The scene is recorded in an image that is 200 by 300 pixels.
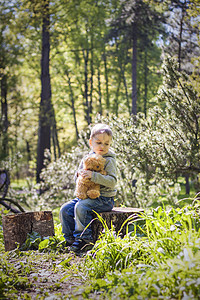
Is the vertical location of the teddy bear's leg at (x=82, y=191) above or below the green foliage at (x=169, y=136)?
below

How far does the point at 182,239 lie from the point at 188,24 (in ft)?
21.9

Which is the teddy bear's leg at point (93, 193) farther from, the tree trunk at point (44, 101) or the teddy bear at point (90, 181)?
A: the tree trunk at point (44, 101)

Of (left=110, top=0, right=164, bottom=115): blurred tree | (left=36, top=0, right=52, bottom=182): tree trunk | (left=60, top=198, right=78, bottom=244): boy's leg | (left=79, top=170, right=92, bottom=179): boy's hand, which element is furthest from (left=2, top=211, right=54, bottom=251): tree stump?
(left=110, top=0, right=164, bottom=115): blurred tree

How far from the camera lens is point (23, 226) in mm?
4219

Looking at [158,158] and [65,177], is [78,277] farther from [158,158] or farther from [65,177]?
[65,177]

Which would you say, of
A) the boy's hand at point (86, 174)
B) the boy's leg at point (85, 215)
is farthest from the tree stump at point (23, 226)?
the boy's hand at point (86, 174)

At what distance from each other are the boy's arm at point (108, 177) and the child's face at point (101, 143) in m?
0.18

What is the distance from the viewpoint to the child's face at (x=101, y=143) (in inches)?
165

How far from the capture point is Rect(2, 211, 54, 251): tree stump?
409 cm

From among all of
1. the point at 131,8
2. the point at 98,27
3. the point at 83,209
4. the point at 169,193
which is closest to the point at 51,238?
the point at 83,209

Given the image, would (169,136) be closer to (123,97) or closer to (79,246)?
(79,246)

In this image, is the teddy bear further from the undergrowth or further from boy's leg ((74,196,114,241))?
the undergrowth

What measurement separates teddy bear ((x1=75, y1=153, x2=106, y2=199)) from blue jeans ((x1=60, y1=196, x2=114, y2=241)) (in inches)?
3.5

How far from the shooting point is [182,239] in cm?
261
